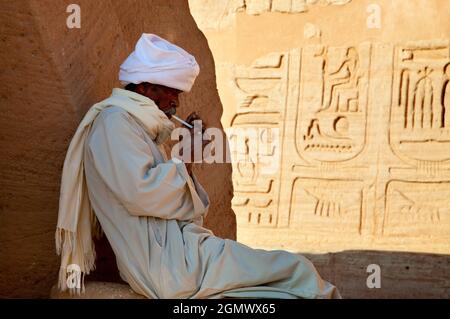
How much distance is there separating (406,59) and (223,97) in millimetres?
1864

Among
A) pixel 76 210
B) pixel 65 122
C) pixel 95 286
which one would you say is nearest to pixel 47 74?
pixel 65 122

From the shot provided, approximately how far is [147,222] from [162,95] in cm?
59

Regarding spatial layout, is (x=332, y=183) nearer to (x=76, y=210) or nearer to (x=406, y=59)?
(x=406, y=59)

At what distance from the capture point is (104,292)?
3924mm

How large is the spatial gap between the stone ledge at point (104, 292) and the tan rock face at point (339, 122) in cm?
514

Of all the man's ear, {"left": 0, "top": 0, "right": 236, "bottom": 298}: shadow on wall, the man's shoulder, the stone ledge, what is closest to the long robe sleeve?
the man's shoulder

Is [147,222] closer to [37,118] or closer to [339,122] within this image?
[37,118]

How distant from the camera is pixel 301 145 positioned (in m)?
9.20

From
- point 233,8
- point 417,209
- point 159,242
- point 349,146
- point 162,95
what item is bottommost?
point 417,209

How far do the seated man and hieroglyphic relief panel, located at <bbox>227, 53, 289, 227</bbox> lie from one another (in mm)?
5338

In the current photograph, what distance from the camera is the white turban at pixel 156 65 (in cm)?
404

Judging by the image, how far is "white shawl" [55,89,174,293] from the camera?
3.91 meters

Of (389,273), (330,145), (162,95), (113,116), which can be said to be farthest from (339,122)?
(113,116)

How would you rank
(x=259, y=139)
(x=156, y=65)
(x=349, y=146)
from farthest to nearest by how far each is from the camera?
(x=259, y=139) → (x=349, y=146) → (x=156, y=65)
